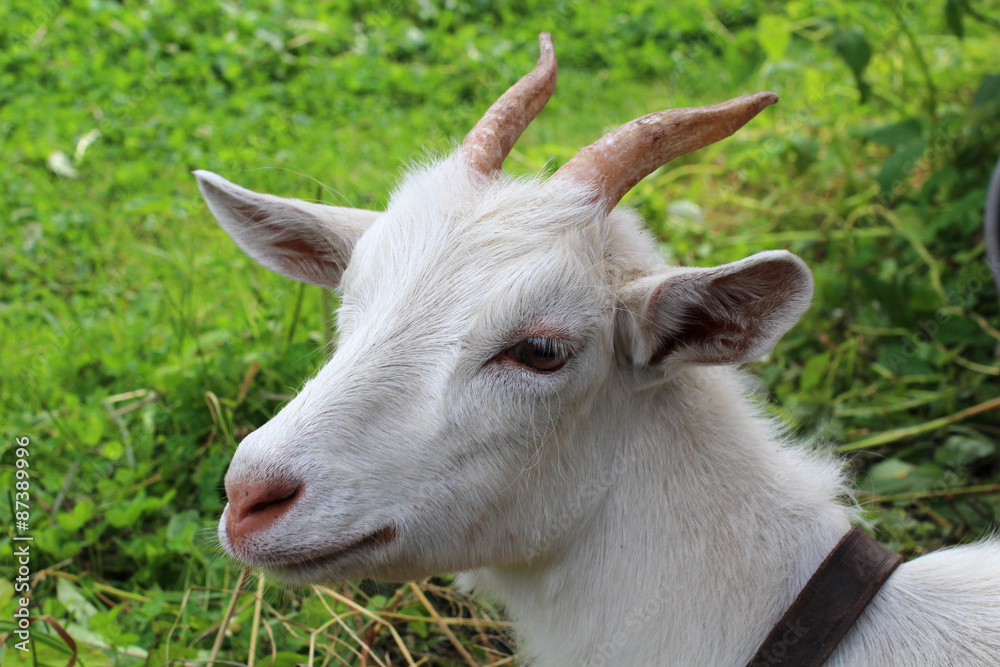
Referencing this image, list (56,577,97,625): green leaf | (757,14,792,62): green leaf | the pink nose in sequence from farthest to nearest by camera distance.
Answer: (757,14,792,62): green leaf < (56,577,97,625): green leaf < the pink nose

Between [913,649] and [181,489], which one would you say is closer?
[913,649]

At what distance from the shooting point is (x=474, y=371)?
187 centimetres

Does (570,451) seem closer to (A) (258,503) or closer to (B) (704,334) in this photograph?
(B) (704,334)

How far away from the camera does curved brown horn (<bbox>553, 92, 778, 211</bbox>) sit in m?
1.97

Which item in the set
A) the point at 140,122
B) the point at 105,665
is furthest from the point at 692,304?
the point at 140,122

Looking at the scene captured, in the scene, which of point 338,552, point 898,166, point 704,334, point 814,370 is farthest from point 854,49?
point 338,552

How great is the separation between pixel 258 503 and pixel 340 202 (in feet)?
8.75

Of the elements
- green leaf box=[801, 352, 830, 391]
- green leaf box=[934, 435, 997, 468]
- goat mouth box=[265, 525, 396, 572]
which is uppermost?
goat mouth box=[265, 525, 396, 572]

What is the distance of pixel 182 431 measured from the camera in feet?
11.5

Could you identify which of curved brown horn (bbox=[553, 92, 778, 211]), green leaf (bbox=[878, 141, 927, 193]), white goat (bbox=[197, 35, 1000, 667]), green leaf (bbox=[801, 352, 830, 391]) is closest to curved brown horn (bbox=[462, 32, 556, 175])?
white goat (bbox=[197, 35, 1000, 667])

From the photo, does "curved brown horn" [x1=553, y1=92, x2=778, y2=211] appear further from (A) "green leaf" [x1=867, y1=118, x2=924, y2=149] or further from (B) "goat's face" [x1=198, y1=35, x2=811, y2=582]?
(A) "green leaf" [x1=867, y1=118, x2=924, y2=149]

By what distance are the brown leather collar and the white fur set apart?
0.22 feet

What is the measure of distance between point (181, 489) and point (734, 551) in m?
2.39

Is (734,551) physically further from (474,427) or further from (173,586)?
(173,586)
